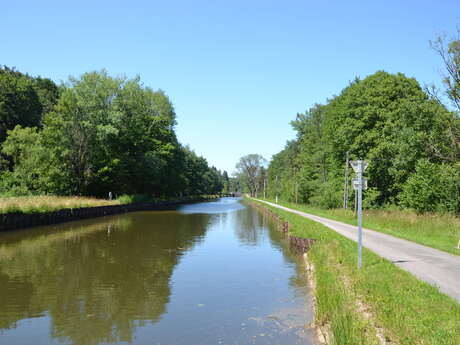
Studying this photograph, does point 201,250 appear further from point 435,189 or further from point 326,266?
point 435,189

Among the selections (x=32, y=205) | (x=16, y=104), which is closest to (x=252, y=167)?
(x=16, y=104)

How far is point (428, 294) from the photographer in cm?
838

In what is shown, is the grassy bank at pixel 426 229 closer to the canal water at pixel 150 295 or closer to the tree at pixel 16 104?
the canal water at pixel 150 295

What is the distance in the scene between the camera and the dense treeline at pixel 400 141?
28203mm

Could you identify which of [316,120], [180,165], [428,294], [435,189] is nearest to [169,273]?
[428,294]

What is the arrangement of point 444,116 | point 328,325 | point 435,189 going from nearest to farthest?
point 328,325, point 444,116, point 435,189

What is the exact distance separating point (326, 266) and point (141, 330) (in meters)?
6.29

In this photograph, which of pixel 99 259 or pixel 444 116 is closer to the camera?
pixel 99 259

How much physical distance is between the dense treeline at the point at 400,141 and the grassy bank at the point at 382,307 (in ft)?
62.2

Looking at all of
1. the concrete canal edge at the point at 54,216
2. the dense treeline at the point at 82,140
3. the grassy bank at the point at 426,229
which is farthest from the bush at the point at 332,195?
the dense treeline at the point at 82,140

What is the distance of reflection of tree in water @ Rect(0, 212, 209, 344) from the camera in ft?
30.2

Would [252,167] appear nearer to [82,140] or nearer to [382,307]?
[82,140]

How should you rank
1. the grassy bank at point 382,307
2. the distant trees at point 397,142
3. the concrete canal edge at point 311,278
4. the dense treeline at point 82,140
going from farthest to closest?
the dense treeline at point 82,140
the distant trees at point 397,142
the concrete canal edge at point 311,278
the grassy bank at point 382,307

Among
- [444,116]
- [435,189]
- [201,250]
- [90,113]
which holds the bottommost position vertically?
[201,250]
